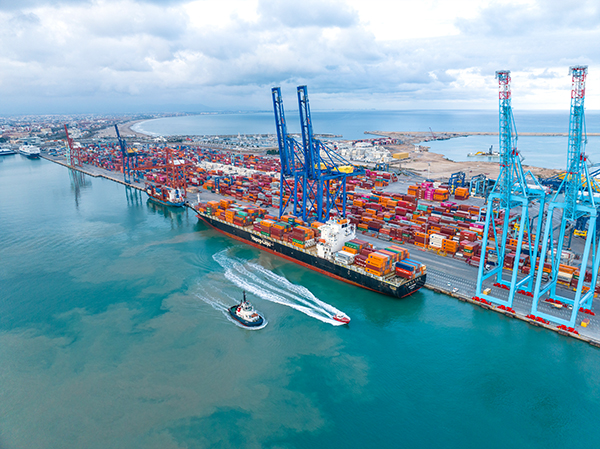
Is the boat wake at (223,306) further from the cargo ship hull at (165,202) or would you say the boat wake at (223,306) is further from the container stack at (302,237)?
the cargo ship hull at (165,202)

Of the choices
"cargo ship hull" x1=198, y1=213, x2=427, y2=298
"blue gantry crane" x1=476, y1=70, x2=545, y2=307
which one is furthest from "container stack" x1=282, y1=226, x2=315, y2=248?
"blue gantry crane" x1=476, y1=70, x2=545, y2=307

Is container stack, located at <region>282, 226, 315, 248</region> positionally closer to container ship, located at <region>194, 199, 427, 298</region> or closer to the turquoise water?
container ship, located at <region>194, 199, 427, 298</region>

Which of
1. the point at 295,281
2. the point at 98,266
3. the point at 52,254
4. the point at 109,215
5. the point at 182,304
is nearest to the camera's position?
the point at 182,304

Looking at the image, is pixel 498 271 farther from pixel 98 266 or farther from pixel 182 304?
pixel 98 266

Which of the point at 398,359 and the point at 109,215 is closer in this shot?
the point at 398,359

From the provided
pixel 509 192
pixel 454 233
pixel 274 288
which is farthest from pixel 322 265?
pixel 509 192

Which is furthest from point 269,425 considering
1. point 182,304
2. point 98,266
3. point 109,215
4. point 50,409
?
point 109,215
